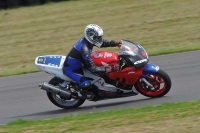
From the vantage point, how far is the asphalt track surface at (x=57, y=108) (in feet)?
31.1

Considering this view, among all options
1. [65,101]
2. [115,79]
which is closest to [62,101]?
[65,101]

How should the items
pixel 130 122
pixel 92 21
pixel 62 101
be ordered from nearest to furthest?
pixel 130 122 → pixel 62 101 → pixel 92 21

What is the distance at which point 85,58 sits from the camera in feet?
30.1

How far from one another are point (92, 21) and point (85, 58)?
39.6 ft

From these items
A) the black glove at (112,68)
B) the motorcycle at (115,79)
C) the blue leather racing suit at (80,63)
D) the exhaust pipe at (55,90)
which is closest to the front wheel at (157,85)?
the motorcycle at (115,79)

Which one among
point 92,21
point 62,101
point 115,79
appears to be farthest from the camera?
point 92,21

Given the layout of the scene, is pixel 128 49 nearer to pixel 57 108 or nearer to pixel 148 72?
pixel 148 72

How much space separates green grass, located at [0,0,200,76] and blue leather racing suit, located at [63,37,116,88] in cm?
465

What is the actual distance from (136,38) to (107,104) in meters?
8.25

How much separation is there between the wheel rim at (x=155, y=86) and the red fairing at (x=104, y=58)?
0.70 metres

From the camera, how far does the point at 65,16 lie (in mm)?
22141

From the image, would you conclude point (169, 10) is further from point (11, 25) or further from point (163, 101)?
point (163, 101)

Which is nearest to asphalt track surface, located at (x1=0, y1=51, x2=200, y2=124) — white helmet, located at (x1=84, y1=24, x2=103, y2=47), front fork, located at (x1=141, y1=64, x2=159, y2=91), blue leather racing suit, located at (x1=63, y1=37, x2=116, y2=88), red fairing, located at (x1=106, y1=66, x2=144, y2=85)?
front fork, located at (x1=141, y1=64, x2=159, y2=91)

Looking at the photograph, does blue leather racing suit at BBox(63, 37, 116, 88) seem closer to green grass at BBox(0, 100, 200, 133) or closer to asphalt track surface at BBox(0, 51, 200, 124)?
asphalt track surface at BBox(0, 51, 200, 124)
